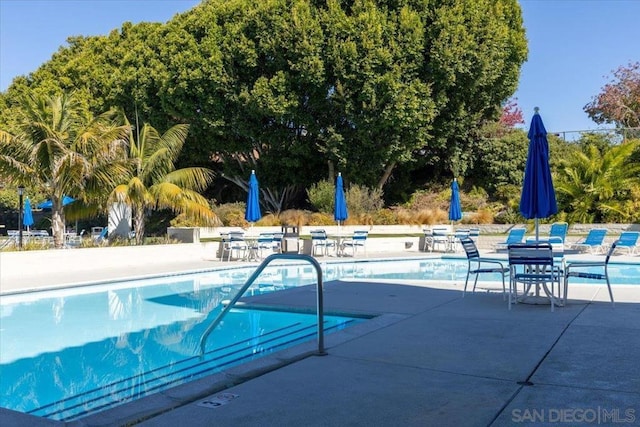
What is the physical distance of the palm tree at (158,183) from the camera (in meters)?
16.5

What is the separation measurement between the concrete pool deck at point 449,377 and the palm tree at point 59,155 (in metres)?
10.1

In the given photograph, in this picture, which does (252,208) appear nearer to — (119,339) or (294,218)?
(294,218)

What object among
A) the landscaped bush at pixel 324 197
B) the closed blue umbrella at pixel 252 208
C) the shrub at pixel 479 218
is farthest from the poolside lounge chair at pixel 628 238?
the landscaped bush at pixel 324 197

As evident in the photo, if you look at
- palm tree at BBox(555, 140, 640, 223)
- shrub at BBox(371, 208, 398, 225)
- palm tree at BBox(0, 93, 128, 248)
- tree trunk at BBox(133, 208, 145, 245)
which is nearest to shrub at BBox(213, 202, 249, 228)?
shrub at BBox(371, 208, 398, 225)

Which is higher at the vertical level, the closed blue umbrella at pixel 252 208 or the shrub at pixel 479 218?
the closed blue umbrella at pixel 252 208

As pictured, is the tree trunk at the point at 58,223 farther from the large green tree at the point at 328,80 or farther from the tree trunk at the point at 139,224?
the large green tree at the point at 328,80

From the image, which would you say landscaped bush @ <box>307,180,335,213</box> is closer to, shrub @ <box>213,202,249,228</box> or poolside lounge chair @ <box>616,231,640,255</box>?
shrub @ <box>213,202,249,228</box>

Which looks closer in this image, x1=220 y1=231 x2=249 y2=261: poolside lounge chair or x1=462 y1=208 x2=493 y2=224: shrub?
x1=220 y1=231 x2=249 y2=261: poolside lounge chair

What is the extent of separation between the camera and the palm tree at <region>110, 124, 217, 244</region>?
1645 centimetres

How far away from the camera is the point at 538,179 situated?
8.58m

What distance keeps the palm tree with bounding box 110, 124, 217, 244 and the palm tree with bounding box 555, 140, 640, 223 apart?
13881mm

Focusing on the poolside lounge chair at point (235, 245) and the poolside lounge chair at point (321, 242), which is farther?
the poolside lounge chair at point (321, 242)

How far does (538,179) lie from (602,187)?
14.6m

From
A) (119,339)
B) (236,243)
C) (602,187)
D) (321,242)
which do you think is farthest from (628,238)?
(119,339)
